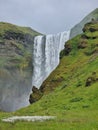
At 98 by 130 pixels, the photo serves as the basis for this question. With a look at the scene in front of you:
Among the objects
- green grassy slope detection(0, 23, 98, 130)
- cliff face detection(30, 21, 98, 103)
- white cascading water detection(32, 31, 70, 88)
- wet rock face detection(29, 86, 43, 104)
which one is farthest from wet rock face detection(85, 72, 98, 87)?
white cascading water detection(32, 31, 70, 88)

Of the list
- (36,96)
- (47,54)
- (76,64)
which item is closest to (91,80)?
(36,96)

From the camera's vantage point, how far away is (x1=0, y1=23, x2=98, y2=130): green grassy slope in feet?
87.7

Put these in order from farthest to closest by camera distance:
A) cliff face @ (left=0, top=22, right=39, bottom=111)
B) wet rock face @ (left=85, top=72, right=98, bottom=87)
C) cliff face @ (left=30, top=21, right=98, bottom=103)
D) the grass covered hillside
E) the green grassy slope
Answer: cliff face @ (left=0, top=22, right=39, bottom=111) < cliff face @ (left=30, top=21, right=98, bottom=103) < wet rock face @ (left=85, top=72, right=98, bottom=87) < the grass covered hillside < the green grassy slope

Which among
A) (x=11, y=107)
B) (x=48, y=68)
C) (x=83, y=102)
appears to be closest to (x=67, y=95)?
(x=83, y=102)

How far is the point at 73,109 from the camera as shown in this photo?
3847 centimetres

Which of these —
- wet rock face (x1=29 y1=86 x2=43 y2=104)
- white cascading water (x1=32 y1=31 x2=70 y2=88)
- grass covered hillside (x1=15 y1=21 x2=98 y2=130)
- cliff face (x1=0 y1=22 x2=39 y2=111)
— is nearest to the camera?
grass covered hillside (x1=15 y1=21 x2=98 y2=130)

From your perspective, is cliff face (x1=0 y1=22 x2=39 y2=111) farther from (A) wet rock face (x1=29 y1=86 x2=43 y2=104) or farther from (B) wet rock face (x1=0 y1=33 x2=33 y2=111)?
(A) wet rock face (x1=29 y1=86 x2=43 y2=104)

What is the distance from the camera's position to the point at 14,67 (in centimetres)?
16975

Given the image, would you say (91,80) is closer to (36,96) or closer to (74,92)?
(74,92)

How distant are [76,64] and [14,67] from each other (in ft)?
317

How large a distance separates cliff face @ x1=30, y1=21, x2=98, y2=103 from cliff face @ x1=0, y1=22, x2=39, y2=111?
5215cm

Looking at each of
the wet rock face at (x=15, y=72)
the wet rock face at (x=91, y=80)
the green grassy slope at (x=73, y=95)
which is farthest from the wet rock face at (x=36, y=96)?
the wet rock face at (x=15, y=72)

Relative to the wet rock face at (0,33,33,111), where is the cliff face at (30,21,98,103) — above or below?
above

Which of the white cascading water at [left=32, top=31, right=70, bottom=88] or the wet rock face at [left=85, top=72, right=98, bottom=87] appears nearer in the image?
the wet rock face at [left=85, top=72, right=98, bottom=87]
